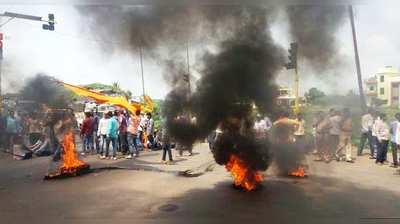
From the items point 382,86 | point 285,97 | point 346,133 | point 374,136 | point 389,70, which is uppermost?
point 389,70

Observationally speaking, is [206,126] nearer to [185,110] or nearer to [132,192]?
[185,110]

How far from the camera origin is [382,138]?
8.52 m

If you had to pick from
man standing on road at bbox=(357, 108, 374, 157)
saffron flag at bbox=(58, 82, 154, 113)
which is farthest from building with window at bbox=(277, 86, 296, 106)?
saffron flag at bbox=(58, 82, 154, 113)

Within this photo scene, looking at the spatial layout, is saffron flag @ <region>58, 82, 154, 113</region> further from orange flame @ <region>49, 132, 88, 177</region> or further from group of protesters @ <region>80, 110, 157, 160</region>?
orange flame @ <region>49, 132, 88, 177</region>

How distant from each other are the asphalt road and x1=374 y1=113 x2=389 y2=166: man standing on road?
2.23 feet

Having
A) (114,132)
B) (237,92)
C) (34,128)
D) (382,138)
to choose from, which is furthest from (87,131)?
(382,138)

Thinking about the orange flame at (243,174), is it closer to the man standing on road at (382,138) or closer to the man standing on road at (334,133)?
the man standing on road at (334,133)

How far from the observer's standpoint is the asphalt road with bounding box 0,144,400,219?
482cm

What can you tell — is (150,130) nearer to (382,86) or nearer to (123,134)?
(123,134)

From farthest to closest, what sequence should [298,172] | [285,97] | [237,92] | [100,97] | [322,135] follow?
[322,135] → [100,97] → [285,97] → [298,172] → [237,92]

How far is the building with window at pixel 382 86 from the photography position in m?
9.60

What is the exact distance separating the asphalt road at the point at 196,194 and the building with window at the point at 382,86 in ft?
10.6

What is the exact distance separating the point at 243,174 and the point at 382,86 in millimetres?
8186

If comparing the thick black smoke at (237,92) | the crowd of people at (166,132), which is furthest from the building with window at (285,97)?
the thick black smoke at (237,92)
